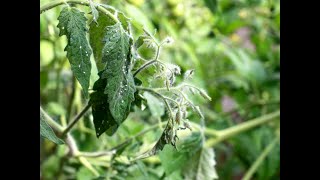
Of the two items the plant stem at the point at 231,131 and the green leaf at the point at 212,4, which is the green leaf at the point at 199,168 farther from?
the green leaf at the point at 212,4

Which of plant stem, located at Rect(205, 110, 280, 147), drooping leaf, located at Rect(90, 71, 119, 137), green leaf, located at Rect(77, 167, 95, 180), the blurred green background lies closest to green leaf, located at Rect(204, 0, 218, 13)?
the blurred green background

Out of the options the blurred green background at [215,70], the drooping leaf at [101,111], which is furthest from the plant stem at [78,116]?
the blurred green background at [215,70]

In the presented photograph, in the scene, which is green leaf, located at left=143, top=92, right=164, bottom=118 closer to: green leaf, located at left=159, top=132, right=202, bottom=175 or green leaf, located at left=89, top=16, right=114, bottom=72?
green leaf, located at left=159, top=132, right=202, bottom=175

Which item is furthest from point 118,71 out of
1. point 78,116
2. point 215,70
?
point 215,70

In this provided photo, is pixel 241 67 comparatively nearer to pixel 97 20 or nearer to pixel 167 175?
pixel 167 175

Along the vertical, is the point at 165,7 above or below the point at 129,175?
below
